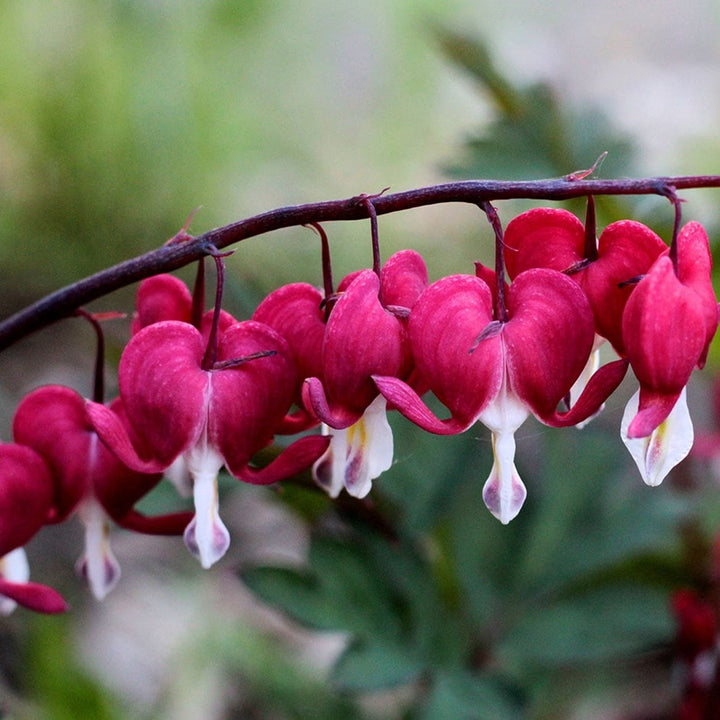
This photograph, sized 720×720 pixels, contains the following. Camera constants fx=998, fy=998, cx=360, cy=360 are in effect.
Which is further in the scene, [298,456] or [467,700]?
[467,700]

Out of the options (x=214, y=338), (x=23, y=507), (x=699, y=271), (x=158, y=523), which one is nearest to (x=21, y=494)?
(x=23, y=507)

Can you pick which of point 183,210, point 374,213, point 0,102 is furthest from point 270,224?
point 0,102

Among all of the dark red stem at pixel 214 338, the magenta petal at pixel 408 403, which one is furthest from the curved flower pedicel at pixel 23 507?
the magenta petal at pixel 408 403

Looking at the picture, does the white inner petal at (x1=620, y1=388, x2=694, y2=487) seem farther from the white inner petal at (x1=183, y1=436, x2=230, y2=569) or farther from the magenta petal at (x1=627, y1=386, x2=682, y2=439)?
the white inner petal at (x1=183, y1=436, x2=230, y2=569)

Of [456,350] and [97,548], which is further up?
[456,350]

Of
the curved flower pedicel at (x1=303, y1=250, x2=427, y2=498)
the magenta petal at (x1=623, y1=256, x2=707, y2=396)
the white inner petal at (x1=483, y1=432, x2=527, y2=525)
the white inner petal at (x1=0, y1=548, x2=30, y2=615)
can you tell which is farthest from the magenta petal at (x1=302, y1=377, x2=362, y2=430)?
the white inner petal at (x1=0, y1=548, x2=30, y2=615)

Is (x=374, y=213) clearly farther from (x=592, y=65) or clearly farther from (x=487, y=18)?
(x=592, y=65)

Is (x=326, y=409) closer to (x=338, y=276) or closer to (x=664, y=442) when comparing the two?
(x=664, y=442)
